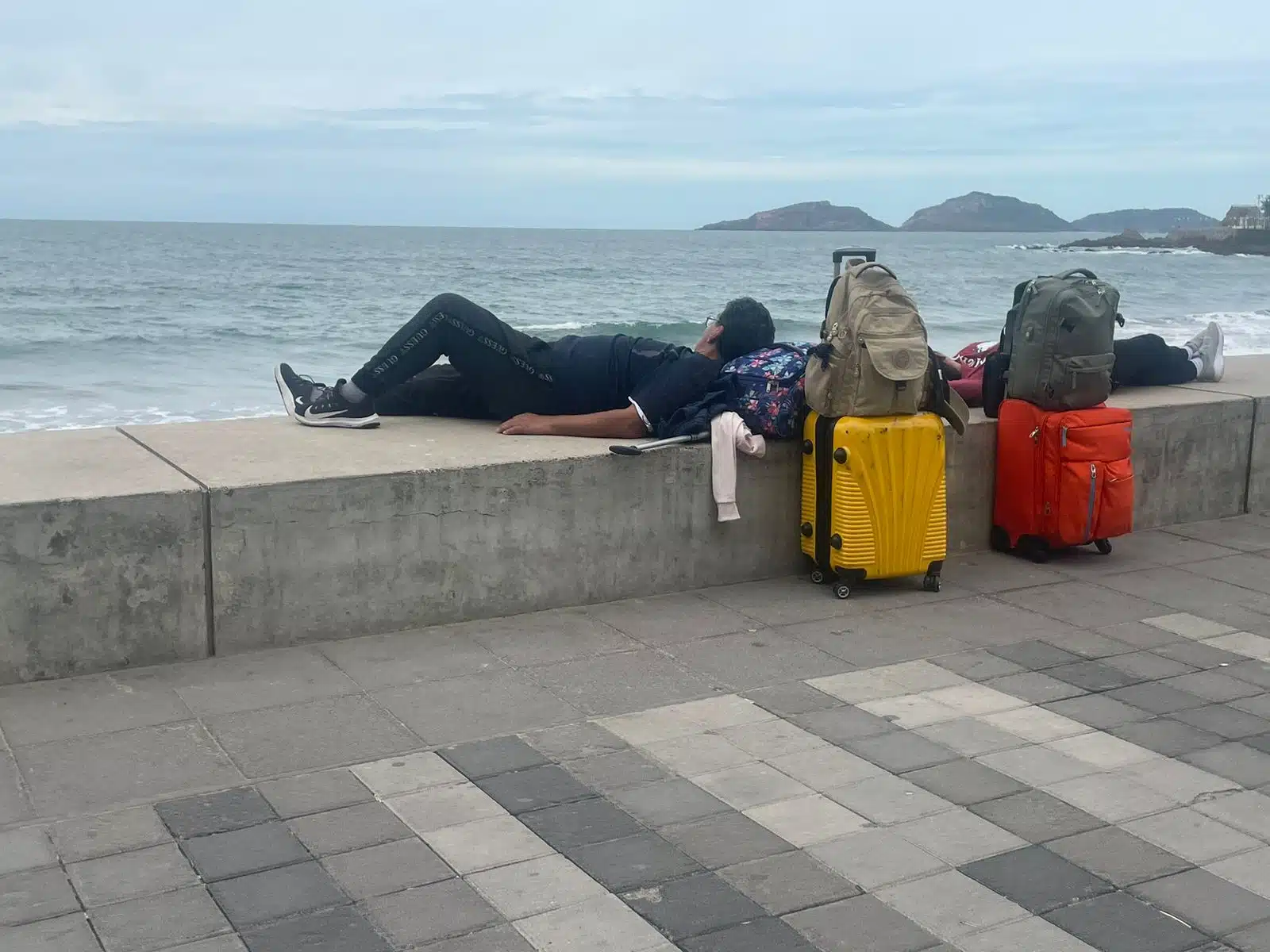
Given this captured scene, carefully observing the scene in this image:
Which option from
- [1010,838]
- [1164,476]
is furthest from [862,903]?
[1164,476]

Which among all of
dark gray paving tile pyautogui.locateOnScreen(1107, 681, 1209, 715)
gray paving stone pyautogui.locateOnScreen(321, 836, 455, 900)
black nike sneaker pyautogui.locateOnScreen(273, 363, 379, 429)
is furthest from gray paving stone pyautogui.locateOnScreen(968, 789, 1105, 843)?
black nike sneaker pyautogui.locateOnScreen(273, 363, 379, 429)

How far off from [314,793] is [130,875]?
1.92 feet

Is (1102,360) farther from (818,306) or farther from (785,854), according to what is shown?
(818,306)

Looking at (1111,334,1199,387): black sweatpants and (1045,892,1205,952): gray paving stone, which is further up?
(1111,334,1199,387): black sweatpants

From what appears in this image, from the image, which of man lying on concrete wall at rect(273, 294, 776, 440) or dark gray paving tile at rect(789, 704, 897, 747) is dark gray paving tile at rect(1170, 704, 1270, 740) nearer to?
dark gray paving tile at rect(789, 704, 897, 747)

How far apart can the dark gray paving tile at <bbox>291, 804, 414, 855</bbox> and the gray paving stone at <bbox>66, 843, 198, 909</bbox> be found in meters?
0.30

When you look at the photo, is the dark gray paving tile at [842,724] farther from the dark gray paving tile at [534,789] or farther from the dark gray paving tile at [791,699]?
the dark gray paving tile at [534,789]

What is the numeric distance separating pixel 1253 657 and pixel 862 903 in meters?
2.62

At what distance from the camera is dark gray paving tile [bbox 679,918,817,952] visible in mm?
2852

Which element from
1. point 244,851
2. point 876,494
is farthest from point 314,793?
point 876,494

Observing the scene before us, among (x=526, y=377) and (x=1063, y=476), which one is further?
(x=1063, y=476)

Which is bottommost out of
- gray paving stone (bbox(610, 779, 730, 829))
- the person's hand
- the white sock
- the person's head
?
gray paving stone (bbox(610, 779, 730, 829))

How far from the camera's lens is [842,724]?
4191 millimetres

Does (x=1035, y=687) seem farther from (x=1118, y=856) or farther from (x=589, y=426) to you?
(x=589, y=426)
